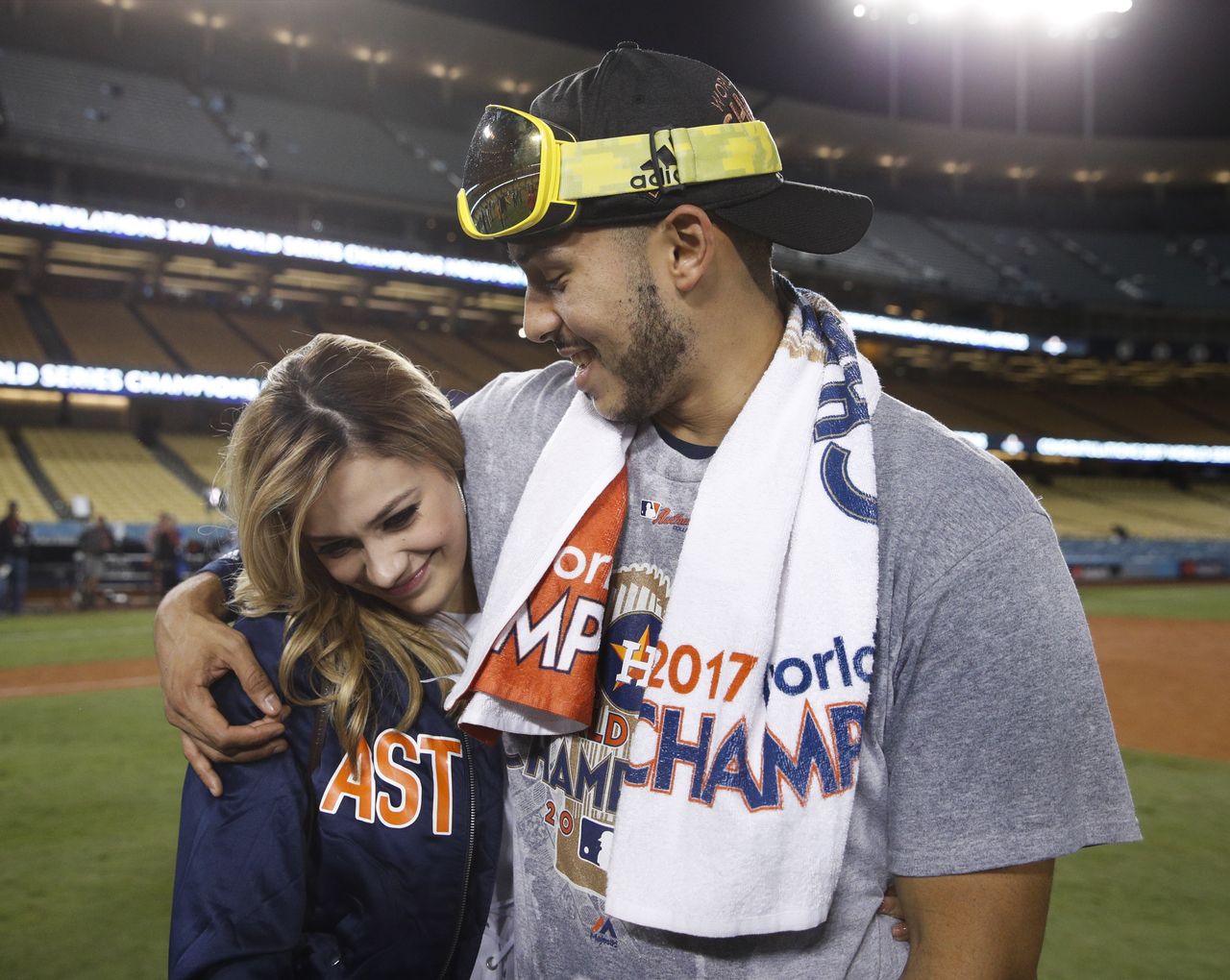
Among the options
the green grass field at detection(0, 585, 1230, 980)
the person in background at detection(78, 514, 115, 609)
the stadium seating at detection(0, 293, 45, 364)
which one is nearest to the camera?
the green grass field at detection(0, 585, 1230, 980)

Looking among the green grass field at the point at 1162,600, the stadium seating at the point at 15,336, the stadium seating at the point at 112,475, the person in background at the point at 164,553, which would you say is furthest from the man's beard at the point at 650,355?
the stadium seating at the point at 15,336

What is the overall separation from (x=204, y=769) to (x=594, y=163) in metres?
1.28

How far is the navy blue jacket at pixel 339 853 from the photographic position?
61.0 inches

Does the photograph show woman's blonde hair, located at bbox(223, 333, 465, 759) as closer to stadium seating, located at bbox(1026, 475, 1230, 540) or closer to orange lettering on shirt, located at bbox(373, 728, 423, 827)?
orange lettering on shirt, located at bbox(373, 728, 423, 827)

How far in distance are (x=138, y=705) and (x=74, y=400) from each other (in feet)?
64.4

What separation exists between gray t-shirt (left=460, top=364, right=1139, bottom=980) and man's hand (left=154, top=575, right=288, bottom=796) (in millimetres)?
551

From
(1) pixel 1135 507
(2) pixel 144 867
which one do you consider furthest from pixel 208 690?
(1) pixel 1135 507

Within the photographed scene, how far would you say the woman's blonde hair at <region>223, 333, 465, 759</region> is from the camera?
1.91m

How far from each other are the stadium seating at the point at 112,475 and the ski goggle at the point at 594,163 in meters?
19.6

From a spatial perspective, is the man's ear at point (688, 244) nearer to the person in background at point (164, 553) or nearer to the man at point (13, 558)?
the man at point (13, 558)

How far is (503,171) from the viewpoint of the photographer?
1.62 metres

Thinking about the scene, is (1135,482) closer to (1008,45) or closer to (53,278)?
(1008,45)

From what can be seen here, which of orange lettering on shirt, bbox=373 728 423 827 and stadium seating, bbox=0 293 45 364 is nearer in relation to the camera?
orange lettering on shirt, bbox=373 728 423 827

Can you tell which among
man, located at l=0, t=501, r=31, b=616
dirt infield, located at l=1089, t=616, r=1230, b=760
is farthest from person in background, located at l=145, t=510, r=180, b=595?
dirt infield, located at l=1089, t=616, r=1230, b=760
